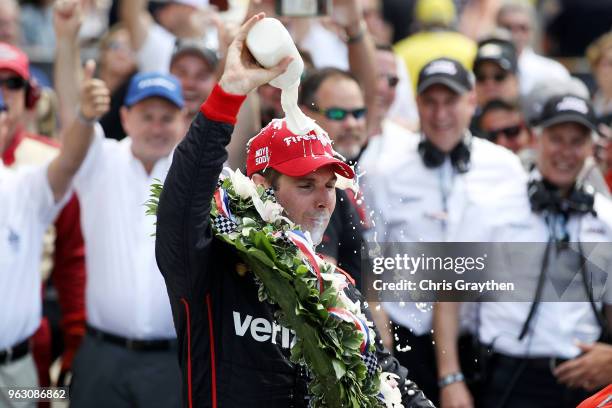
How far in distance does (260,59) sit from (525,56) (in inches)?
249

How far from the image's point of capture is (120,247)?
5832 mm

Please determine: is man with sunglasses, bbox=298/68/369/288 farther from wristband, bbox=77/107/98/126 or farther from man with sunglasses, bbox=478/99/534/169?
man with sunglasses, bbox=478/99/534/169

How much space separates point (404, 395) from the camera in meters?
3.92

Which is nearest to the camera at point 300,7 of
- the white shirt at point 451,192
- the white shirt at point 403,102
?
the white shirt at point 451,192

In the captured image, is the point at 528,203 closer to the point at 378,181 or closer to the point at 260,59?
the point at 378,181

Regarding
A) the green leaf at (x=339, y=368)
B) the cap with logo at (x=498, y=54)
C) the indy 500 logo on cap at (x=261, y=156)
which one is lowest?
the green leaf at (x=339, y=368)

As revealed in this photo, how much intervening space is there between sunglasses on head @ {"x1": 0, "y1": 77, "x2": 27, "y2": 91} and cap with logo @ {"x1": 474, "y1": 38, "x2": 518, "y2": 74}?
3.21m

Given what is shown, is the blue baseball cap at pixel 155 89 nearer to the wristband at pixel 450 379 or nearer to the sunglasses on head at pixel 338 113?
the sunglasses on head at pixel 338 113

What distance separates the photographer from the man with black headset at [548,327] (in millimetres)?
5180

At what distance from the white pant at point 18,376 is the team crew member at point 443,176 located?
191 centimetres

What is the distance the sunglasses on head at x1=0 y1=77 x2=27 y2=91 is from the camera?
252 inches

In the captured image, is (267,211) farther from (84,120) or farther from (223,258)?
(84,120)

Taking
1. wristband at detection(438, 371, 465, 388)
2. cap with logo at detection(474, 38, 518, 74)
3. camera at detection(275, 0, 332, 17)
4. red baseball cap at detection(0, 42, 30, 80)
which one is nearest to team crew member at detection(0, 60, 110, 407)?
red baseball cap at detection(0, 42, 30, 80)

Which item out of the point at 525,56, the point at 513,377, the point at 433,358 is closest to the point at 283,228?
the point at 433,358
